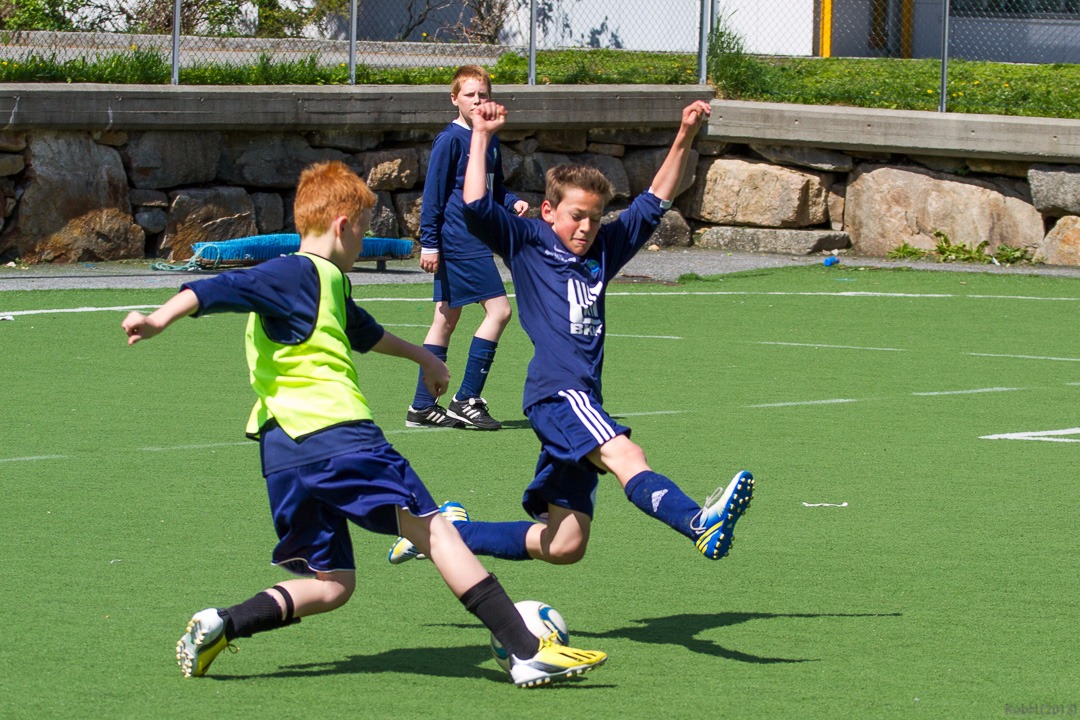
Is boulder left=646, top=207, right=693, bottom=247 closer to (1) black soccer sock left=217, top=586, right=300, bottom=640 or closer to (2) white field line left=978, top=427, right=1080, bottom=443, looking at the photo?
(2) white field line left=978, top=427, right=1080, bottom=443

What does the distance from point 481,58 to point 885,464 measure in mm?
11519

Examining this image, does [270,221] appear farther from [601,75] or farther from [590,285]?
[590,285]

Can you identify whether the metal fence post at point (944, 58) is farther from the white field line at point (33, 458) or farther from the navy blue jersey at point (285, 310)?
the navy blue jersey at point (285, 310)

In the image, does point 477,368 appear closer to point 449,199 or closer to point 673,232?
point 449,199

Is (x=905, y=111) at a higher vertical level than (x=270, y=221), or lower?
higher

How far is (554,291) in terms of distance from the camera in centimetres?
518

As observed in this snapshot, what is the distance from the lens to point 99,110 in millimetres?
14219

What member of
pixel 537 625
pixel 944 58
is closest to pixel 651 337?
pixel 944 58

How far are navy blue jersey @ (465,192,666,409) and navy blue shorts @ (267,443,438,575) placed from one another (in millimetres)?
786

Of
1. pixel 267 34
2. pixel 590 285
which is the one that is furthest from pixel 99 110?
pixel 590 285

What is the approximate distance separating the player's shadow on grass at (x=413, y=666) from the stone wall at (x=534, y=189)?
1042cm

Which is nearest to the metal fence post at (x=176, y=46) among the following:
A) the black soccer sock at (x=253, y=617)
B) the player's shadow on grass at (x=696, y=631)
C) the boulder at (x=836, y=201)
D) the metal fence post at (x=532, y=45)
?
the metal fence post at (x=532, y=45)

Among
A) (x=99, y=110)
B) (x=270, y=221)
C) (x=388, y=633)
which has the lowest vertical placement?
(x=388, y=633)

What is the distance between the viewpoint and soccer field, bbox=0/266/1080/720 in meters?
4.44
